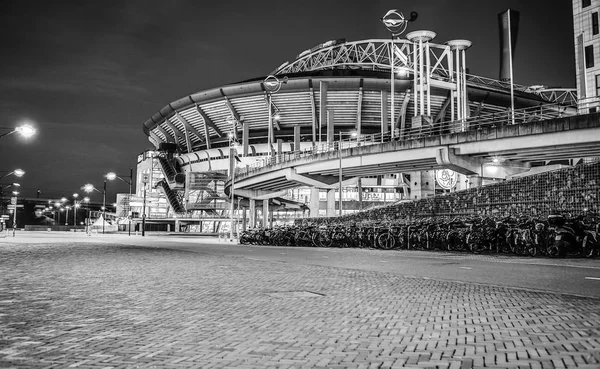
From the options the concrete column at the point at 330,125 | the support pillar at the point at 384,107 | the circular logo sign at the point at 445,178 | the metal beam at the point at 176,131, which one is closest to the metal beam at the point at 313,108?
the concrete column at the point at 330,125

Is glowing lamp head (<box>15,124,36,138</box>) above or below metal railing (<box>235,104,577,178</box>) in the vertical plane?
below

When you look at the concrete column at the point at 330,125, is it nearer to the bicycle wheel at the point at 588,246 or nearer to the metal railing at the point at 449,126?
the metal railing at the point at 449,126

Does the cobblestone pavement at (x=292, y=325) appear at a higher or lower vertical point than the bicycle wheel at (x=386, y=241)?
lower

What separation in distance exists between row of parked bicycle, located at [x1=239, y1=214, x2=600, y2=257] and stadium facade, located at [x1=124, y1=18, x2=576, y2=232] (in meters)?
39.7

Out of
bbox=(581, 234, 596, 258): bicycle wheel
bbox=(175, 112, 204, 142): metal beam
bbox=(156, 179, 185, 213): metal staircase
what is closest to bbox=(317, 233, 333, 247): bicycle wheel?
bbox=(581, 234, 596, 258): bicycle wheel

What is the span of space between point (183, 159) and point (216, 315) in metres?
106

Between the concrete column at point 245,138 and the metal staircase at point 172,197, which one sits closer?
the concrete column at point 245,138

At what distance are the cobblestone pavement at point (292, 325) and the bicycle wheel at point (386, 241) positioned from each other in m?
15.4

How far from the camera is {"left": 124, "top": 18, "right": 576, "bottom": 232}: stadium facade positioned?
80.8m

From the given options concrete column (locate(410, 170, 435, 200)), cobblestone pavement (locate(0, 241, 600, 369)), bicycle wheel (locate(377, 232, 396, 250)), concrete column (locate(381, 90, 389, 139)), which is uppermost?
concrete column (locate(381, 90, 389, 139))

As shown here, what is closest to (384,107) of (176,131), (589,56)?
(589,56)

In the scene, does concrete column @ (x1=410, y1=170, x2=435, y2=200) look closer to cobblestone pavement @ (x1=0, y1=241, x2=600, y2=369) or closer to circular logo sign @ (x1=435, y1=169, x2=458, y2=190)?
circular logo sign @ (x1=435, y1=169, x2=458, y2=190)

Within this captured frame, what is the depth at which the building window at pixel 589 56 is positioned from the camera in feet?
157

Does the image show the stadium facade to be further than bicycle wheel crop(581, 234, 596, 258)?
Yes
